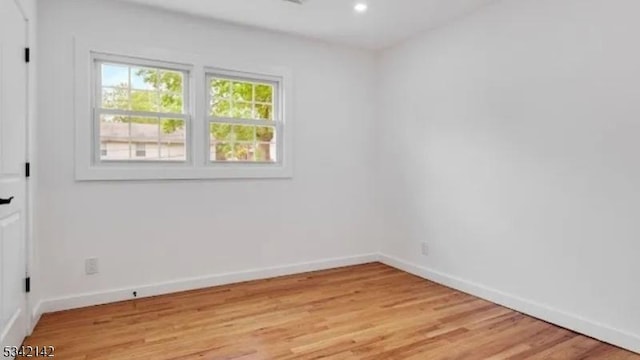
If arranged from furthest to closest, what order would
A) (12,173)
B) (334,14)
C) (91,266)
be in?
(334,14)
(91,266)
(12,173)

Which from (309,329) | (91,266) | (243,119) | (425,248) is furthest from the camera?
(425,248)

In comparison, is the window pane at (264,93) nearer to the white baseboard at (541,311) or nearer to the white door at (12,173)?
the white door at (12,173)

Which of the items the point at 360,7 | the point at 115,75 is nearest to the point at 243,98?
the point at 115,75

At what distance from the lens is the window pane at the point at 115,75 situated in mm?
3180

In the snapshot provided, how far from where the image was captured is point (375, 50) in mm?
4469

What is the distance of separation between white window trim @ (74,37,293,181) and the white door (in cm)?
60

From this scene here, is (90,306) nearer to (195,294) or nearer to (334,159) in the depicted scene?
(195,294)

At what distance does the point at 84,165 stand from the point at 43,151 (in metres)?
0.28

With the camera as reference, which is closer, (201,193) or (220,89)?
(201,193)

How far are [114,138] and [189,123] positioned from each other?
635mm

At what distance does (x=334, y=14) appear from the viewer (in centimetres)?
342

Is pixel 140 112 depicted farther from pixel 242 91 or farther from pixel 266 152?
pixel 266 152

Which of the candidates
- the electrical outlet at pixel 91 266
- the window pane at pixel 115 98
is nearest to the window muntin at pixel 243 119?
the window pane at pixel 115 98

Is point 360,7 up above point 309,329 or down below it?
above
